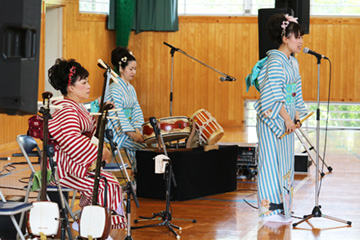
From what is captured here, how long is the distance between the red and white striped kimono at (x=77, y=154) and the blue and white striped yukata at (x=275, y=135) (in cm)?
137

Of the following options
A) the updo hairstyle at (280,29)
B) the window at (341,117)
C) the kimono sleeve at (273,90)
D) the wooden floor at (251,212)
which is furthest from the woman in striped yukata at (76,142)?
the window at (341,117)

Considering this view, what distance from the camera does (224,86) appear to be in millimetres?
12859

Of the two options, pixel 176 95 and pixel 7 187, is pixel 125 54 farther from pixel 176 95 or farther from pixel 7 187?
pixel 176 95

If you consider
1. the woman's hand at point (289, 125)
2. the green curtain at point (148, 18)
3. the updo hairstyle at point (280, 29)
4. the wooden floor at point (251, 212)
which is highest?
the green curtain at point (148, 18)

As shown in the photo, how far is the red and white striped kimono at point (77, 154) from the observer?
376 centimetres

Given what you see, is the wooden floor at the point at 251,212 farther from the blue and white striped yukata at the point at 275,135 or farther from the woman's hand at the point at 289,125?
the woman's hand at the point at 289,125

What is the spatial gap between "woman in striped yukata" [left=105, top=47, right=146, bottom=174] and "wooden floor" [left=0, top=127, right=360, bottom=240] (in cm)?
65

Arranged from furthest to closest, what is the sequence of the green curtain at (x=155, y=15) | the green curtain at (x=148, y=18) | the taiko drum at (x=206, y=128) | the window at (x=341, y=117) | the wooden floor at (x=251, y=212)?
1. the window at (x=341, y=117)
2. the green curtain at (x=155, y=15)
3. the green curtain at (x=148, y=18)
4. the taiko drum at (x=206, y=128)
5. the wooden floor at (x=251, y=212)

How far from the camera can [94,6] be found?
11633mm

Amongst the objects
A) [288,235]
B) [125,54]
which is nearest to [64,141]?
[288,235]

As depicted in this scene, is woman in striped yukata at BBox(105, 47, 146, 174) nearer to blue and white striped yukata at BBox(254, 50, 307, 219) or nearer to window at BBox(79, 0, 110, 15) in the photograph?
blue and white striped yukata at BBox(254, 50, 307, 219)

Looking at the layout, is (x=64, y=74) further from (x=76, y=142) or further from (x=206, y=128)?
(x=206, y=128)

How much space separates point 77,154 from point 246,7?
9.57 meters

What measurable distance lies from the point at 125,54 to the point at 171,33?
715 cm
